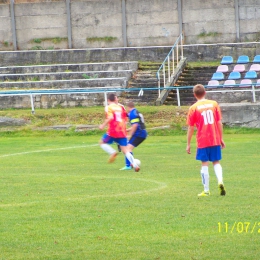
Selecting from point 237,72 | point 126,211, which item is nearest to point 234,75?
point 237,72

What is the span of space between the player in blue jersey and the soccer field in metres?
0.61

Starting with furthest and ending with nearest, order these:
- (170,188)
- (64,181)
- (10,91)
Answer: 1. (10,91)
2. (64,181)
3. (170,188)

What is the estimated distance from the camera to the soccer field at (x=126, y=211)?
754 cm

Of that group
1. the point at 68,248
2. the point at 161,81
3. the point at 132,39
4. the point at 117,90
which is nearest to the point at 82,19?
the point at 132,39

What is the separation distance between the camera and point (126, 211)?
968 cm

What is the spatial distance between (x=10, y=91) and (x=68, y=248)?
2232 centimetres

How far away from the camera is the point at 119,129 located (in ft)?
52.2

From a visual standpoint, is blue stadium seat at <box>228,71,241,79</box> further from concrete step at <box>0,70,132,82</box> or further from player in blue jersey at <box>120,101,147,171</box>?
player in blue jersey at <box>120,101,147,171</box>

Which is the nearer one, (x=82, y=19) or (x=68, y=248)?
(x=68, y=248)

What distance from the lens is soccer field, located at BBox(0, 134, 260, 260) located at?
297 inches

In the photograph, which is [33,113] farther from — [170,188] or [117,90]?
[170,188]

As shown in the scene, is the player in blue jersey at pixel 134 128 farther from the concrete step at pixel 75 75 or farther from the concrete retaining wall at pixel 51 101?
the concrete step at pixel 75 75

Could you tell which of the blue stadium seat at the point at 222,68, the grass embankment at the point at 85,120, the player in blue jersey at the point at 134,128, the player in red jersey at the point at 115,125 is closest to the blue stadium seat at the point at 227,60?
the blue stadium seat at the point at 222,68

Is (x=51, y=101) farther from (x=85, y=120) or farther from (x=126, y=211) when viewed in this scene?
(x=126, y=211)
